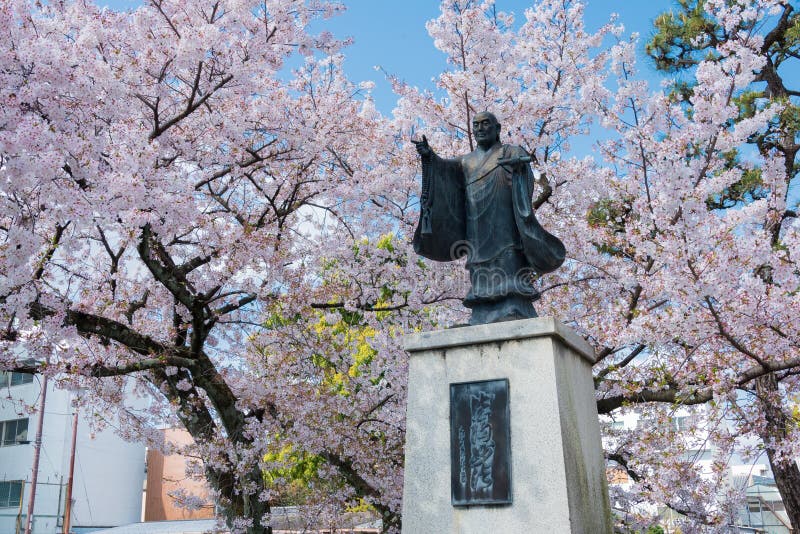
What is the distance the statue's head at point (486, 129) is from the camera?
595 centimetres

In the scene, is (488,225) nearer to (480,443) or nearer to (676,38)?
(480,443)

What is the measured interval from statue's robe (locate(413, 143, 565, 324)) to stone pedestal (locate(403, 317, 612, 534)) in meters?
0.44

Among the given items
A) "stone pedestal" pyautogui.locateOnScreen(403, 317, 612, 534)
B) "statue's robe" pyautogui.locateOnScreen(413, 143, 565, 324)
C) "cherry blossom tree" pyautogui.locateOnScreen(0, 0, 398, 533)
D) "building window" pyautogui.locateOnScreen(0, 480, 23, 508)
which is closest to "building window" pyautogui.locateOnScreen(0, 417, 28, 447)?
"building window" pyautogui.locateOnScreen(0, 480, 23, 508)

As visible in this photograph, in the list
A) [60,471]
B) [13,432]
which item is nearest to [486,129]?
[60,471]

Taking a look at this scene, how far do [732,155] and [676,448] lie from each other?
19.0ft

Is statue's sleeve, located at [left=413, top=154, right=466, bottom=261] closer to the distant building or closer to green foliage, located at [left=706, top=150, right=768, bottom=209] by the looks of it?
green foliage, located at [left=706, top=150, right=768, bottom=209]

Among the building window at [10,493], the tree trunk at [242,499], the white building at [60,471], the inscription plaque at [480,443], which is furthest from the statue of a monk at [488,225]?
the building window at [10,493]

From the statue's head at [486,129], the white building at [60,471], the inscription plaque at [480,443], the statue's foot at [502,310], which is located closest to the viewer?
the inscription plaque at [480,443]

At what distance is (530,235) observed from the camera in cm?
552

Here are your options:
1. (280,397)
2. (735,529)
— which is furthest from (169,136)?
(735,529)

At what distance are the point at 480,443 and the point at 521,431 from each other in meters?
0.32

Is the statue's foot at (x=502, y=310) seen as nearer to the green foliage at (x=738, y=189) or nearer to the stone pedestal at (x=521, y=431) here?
the stone pedestal at (x=521, y=431)

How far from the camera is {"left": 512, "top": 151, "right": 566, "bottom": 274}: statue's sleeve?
5520 mm

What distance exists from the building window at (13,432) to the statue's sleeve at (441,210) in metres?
25.2
